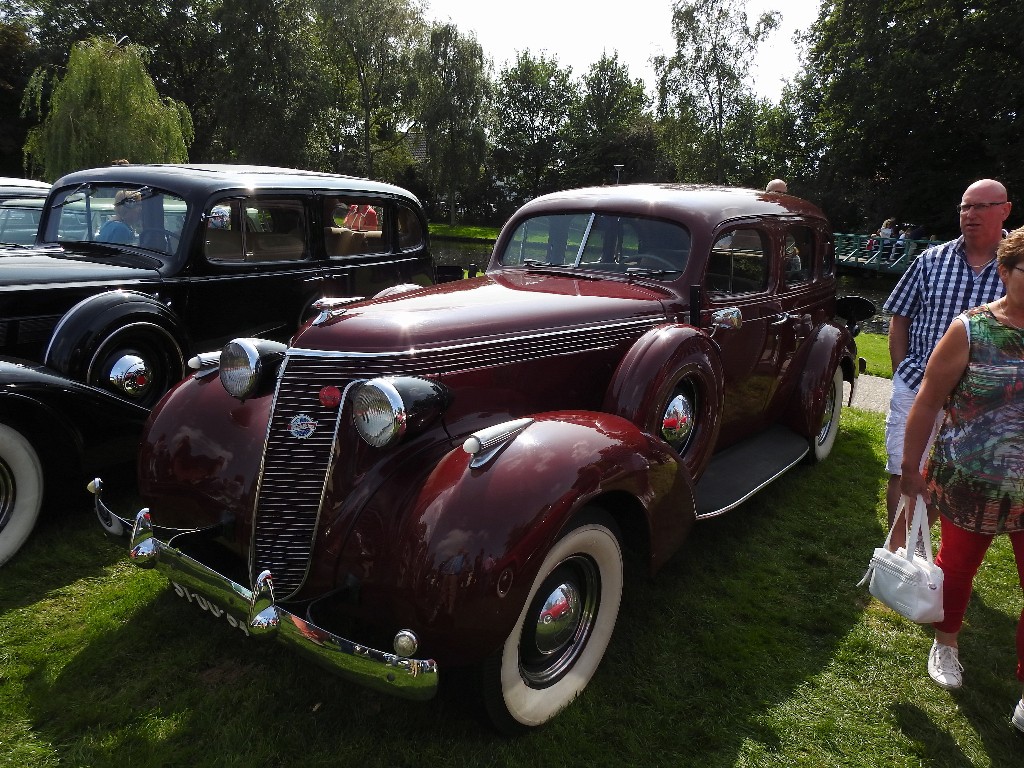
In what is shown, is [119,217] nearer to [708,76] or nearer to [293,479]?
[293,479]

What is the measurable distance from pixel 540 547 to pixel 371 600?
23.4 inches

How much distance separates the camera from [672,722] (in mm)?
2553

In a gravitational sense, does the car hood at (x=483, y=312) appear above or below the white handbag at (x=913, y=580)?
above

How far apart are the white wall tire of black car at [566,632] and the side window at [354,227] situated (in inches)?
156

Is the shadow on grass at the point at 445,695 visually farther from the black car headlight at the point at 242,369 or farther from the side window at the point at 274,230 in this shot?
the side window at the point at 274,230

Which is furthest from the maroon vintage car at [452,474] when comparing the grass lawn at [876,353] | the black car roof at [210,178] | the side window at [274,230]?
the grass lawn at [876,353]

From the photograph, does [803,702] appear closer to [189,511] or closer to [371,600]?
[371,600]

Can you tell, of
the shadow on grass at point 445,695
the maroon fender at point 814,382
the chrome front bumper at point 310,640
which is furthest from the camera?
the maroon fender at point 814,382

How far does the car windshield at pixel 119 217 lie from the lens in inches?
191

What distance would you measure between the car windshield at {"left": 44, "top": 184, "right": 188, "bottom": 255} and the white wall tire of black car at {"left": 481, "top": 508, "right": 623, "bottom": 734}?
3782 mm

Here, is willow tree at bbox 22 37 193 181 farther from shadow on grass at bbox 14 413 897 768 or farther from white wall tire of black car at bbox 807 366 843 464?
white wall tire of black car at bbox 807 366 843 464

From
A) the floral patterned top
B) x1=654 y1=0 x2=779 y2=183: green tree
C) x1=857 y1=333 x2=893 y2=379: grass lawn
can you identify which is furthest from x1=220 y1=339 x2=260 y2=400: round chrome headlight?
x1=654 y1=0 x2=779 y2=183: green tree

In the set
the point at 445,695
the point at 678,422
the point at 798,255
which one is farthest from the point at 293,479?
the point at 798,255

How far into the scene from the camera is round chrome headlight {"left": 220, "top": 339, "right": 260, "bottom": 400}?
282cm
